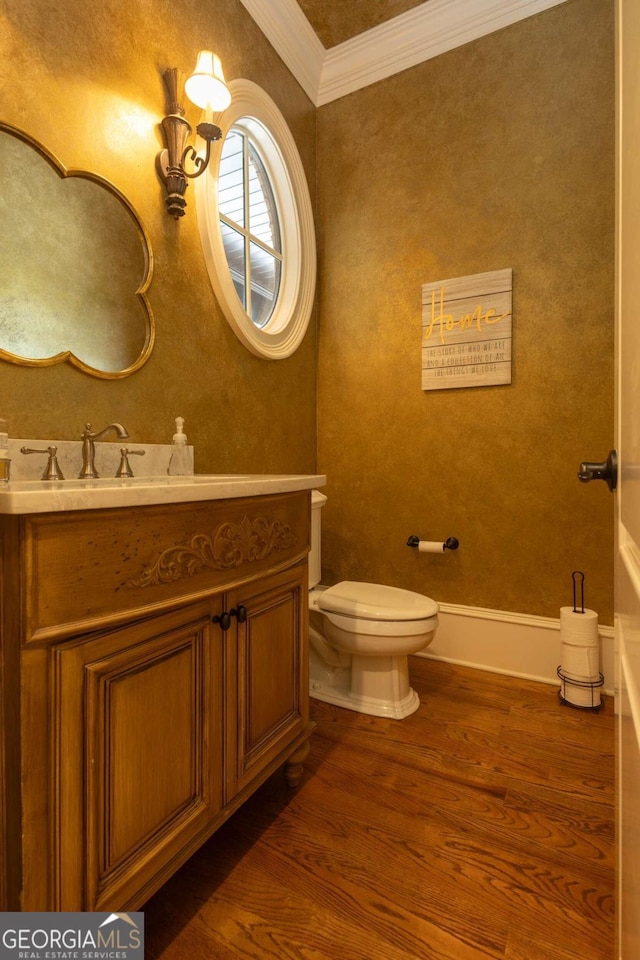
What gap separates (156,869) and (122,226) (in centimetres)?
166

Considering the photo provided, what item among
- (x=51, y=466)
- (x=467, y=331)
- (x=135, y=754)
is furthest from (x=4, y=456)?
(x=467, y=331)

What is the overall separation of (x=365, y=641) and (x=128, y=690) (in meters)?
1.06

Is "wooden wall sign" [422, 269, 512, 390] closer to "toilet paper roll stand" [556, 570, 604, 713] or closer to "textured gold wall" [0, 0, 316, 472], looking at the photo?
"textured gold wall" [0, 0, 316, 472]

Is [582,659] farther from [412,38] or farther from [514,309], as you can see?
[412,38]

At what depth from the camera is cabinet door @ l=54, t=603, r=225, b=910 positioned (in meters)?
0.71

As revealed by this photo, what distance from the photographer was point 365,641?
170 centimetres

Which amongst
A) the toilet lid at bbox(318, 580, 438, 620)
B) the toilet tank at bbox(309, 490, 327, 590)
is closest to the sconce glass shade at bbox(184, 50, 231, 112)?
the toilet tank at bbox(309, 490, 327, 590)

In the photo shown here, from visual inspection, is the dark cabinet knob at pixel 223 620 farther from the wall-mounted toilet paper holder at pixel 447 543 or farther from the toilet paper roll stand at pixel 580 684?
the toilet paper roll stand at pixel 580 684

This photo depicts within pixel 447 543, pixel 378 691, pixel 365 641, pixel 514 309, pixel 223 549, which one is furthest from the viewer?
pixel 447 543

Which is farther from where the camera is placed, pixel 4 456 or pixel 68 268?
pixel 68 268

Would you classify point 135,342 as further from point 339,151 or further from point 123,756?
point 339,151

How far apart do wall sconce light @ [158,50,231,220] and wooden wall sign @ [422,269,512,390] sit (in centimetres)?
119

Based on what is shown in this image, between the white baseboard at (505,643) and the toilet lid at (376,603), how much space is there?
20.0 inches

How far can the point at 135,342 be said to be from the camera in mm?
1475
